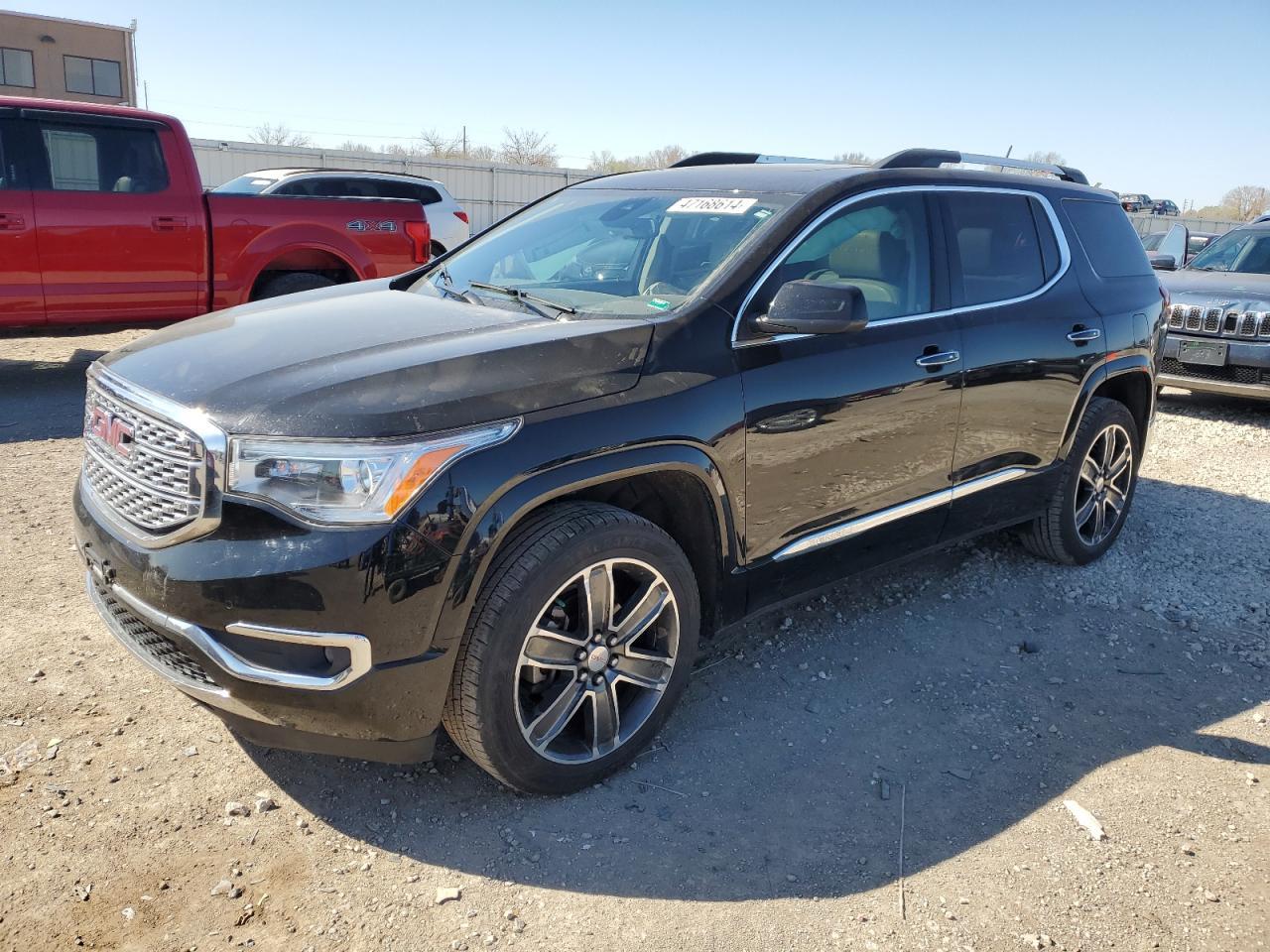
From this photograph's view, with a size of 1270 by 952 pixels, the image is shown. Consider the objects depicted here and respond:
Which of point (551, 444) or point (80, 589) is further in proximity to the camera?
point (80, 589)

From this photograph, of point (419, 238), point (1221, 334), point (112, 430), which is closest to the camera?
point (112, 430)

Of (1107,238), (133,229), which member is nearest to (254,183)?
(133,229)

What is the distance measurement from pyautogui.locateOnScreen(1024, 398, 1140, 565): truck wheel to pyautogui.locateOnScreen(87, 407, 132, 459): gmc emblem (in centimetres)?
399

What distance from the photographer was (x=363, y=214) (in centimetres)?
846

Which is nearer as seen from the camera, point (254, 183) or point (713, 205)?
point (713, 205)

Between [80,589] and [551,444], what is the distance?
260 cm

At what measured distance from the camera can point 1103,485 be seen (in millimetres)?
5035

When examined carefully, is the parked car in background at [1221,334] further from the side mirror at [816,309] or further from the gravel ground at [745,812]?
the side mirror at [816,309]

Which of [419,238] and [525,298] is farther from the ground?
[419,238]

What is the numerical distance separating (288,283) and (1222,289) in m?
8.21

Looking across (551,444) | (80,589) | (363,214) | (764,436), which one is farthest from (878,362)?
(363,214)

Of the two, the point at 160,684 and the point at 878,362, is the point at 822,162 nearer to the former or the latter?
the point at 878,362

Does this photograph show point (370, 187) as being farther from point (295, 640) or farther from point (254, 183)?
point (295, 640)

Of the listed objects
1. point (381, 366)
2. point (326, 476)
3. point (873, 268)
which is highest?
point (873, 268)
